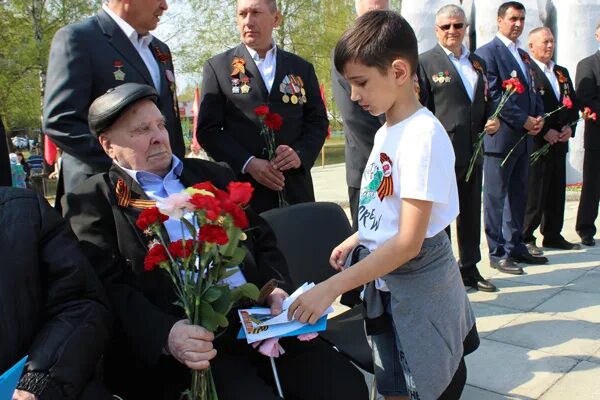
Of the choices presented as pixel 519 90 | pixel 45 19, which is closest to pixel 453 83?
pixel 519 90

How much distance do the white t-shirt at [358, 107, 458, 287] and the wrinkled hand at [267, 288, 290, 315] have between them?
1.25 feet

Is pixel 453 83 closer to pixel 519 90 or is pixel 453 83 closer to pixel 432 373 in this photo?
pixel 519 90

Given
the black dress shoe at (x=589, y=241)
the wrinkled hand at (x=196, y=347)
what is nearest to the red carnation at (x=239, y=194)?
the wrinkled hand at (x=196, y=347)

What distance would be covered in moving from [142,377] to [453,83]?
3479mm

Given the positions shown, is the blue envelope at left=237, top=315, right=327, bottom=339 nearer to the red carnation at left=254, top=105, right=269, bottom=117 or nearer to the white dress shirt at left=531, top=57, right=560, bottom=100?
the red carnation at left=254, top=105, right=269, bottom=117

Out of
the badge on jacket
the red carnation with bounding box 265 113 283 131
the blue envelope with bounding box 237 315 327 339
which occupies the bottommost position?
the blue envelope with bounding box 237 315 327 339

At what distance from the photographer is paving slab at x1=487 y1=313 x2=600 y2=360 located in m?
3.58

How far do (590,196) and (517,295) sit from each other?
7.72 ft

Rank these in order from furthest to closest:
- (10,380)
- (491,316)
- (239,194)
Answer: (491,316), (239,194), (10,380)

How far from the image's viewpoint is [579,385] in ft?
10.2

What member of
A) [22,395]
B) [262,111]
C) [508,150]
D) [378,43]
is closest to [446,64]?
[508,150]

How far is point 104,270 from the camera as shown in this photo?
220cm

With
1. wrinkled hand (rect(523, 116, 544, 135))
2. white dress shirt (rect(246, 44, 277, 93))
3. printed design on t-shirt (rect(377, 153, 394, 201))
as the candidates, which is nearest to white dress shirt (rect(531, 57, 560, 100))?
wrinkled hand (rect(523, 116, 544, 135))

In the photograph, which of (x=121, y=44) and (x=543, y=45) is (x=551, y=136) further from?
(x=121, y=44)
